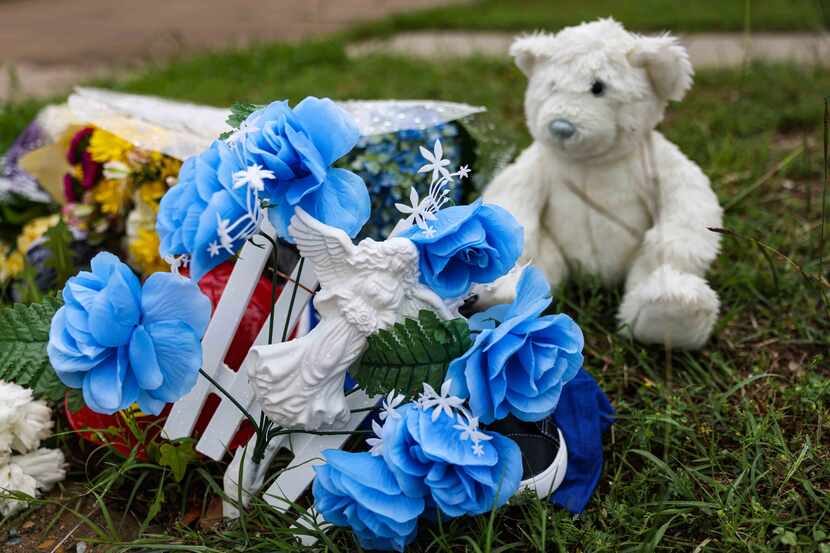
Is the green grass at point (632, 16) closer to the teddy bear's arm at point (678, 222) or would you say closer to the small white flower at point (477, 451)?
the teddy bear's arm at point (678, 222)

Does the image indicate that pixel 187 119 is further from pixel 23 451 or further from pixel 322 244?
pixel 322 244

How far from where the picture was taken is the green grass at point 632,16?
3.75 m

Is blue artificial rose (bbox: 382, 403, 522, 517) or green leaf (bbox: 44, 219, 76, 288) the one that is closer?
blue artificial rose (bbox: 382, 403, 522, 517)

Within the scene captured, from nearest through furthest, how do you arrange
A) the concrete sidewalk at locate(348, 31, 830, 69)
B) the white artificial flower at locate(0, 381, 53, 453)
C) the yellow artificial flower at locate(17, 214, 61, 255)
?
the white artificial flower at locate(0, 381, 53, 453) < the yellow artificial flower at locate(17, 214, 61, 255) < the concrete sidewalk at locate(348, 31, 830, 69)

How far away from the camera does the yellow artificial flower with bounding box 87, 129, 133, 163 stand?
1.77 metres

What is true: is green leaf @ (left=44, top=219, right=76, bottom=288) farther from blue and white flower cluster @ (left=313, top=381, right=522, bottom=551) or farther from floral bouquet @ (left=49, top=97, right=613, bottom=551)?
blue and white flower cluster @ (left=313, top=381, right=522, bottom=551)

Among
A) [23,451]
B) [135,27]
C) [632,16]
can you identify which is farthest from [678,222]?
[135,27]

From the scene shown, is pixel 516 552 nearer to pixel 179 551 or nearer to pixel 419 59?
pixel 179 551

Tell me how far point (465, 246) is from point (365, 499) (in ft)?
1.17

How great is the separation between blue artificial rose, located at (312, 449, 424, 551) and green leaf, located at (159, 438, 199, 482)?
11.2 inches

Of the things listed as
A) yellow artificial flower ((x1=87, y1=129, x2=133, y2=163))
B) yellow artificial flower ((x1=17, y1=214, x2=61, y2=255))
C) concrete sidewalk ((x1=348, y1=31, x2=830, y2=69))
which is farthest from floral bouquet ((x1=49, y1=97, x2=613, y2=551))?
concrete sidewalk ((x1=348, y1=31, x2=830, y2=69))

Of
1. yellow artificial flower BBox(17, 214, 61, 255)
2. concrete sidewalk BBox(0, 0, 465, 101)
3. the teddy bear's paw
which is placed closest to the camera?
the teddy bear's paw

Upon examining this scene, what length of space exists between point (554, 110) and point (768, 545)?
830 mm

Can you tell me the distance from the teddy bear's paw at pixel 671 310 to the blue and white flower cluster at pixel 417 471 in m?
0.55
